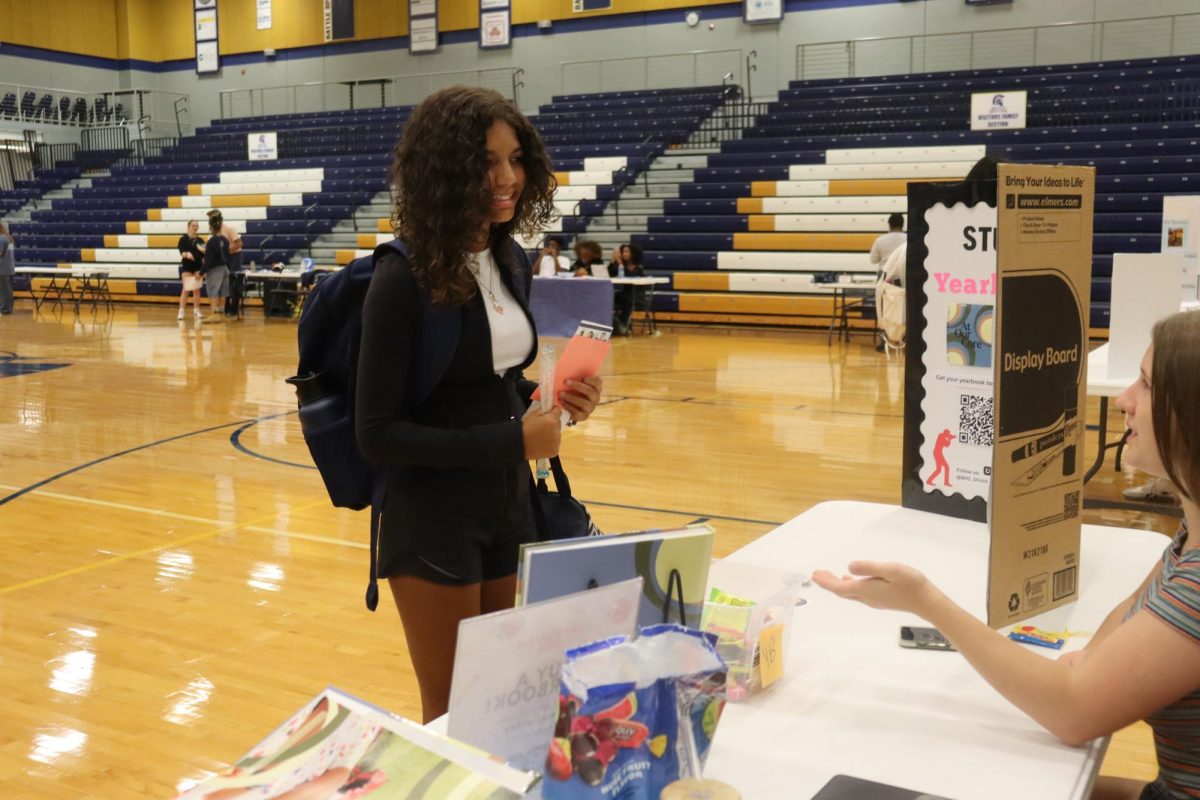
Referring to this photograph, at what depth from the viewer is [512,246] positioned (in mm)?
1851

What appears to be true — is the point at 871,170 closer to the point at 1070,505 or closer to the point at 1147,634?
the point at 1070,505

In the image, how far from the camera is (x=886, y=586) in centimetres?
132

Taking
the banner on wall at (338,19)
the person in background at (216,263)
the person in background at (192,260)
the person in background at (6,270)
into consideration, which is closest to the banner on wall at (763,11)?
the banner on wall at (338,19)

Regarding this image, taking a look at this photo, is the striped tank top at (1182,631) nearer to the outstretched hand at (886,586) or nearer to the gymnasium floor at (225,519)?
the outstretched hand at (886,586)

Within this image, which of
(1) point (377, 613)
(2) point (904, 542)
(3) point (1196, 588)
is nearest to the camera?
(3) point (1196, 588)

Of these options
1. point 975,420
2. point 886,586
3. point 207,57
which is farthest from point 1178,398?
point 207,57

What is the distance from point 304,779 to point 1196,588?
0.87 m

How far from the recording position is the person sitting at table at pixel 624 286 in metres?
13.0

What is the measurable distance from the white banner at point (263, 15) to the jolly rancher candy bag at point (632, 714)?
23.9 metres

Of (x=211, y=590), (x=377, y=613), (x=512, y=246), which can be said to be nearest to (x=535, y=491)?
(x=512, y=246)

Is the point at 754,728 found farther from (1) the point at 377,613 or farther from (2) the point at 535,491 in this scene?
(1) the point at 377,613

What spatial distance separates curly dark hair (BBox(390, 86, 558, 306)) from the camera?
1.64 metres

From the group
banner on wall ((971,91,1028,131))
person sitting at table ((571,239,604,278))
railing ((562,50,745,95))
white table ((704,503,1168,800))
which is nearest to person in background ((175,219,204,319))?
person sitting at table ((571,239,604,278))

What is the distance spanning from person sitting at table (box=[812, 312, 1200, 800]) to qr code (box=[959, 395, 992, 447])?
2.92 ft
